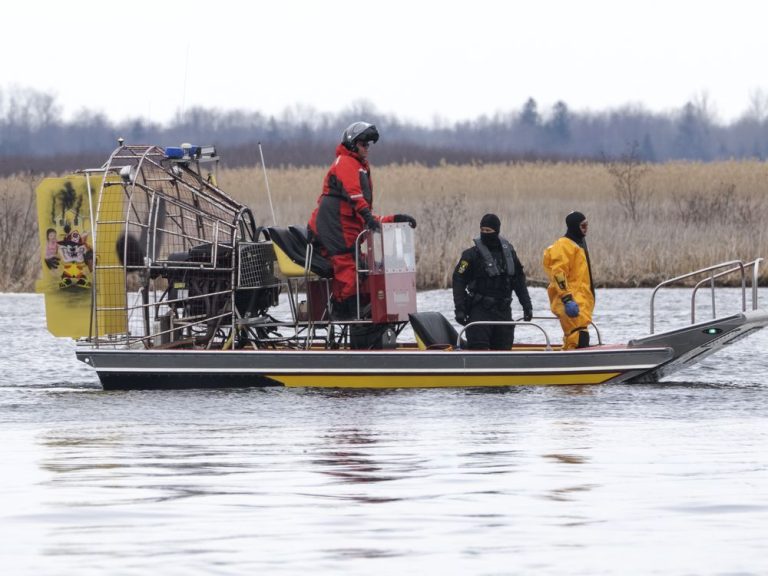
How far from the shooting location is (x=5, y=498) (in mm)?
Result: 8094

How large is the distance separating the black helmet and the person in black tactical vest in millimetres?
1185

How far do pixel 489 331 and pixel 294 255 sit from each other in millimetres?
1789

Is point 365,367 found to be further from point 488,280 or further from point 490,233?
point 490,233

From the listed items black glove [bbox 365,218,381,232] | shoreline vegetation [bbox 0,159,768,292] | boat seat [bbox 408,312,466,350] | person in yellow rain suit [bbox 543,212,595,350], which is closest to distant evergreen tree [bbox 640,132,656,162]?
shoreline vegetation [bbox 0,159,768,292]

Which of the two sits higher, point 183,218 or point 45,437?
point 183,218

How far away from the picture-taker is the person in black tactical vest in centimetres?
1366

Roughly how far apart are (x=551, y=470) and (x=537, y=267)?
16.9 m

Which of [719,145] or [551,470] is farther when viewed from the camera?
[719,145]

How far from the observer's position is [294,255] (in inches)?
541

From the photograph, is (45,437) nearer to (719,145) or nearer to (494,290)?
(494,290)

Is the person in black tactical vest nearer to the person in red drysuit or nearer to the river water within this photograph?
the person in red drysuit

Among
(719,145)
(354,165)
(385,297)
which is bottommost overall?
(385,297)

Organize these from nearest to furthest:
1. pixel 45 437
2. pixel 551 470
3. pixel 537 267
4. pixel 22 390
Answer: pixel 551 470 → pixel 45 437 → pixel 22 390 → pixel 537 267

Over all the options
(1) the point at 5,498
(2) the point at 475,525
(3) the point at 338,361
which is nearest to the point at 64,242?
(3) the point at 338,361
